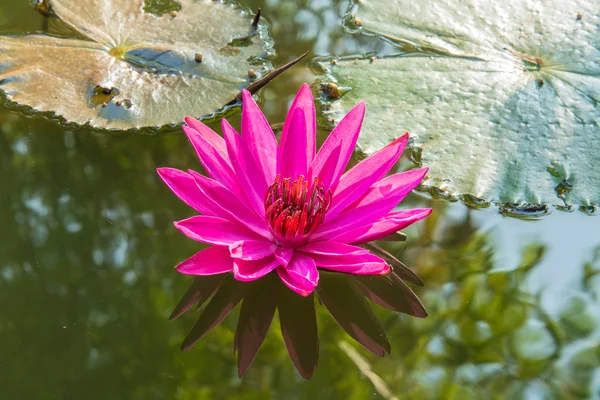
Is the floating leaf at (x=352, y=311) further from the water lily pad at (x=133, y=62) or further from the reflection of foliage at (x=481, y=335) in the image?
the water lily pad at (x=133, y=62)

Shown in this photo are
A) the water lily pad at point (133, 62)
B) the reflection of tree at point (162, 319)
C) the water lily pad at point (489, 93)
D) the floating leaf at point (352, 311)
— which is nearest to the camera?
the reflection of tree at point (162, 319)

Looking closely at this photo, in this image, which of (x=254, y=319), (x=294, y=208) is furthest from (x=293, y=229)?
(x=254, y=319)

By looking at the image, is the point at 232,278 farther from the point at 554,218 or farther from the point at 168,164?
the point at 554,218

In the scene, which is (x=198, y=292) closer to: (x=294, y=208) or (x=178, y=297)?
(x=178, y=297)

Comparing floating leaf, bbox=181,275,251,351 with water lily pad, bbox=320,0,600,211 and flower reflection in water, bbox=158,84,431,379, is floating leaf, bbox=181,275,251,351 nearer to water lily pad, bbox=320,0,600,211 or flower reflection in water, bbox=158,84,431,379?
flower reflection in water, bbox=158,84,431,379

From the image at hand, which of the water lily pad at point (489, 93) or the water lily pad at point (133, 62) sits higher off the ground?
the water lily pad at point (489, 93)

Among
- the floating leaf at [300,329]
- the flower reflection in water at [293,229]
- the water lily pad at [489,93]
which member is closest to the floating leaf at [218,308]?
the flower reflection in water at [293,229]

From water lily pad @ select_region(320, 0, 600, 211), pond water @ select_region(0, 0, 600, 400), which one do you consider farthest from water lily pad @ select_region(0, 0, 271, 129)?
water lily pad @ select_region(320, 0, 600, 211)
